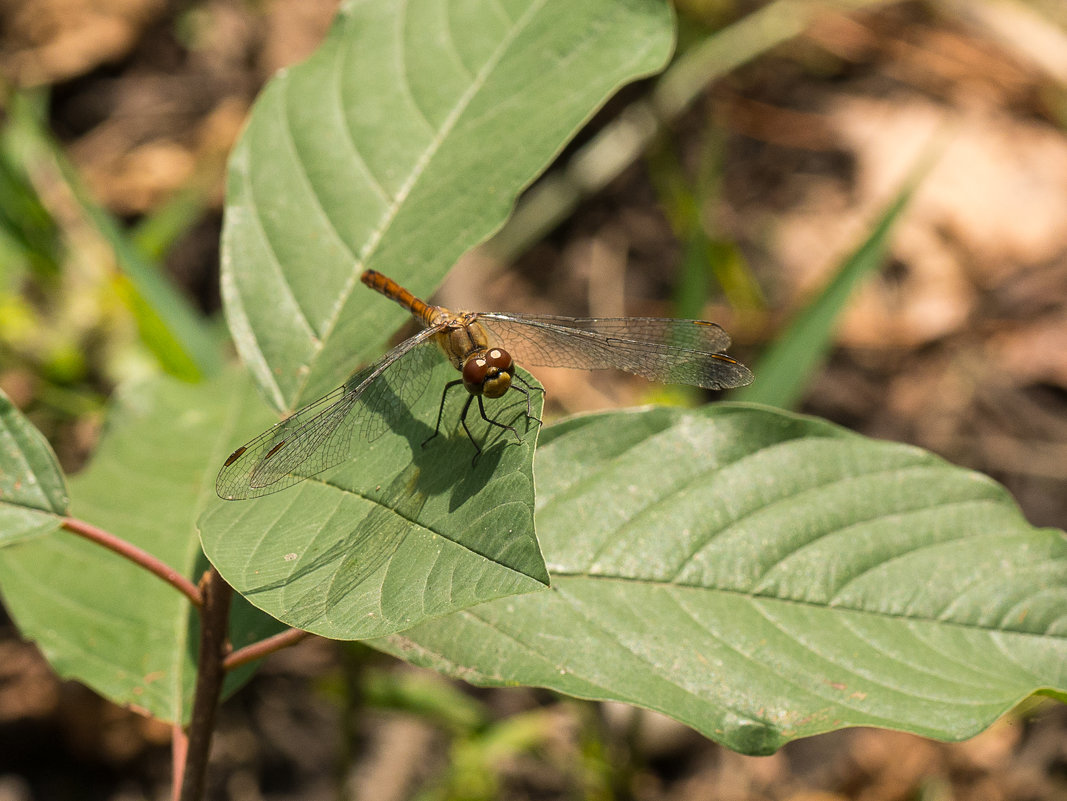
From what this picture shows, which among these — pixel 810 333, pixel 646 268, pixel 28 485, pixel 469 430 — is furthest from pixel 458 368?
pixel 646 268

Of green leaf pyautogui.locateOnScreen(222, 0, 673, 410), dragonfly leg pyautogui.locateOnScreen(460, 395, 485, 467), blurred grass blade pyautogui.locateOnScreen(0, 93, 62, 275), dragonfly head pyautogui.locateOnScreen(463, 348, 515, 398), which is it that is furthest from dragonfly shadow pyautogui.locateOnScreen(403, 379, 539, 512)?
blurred grass blade pyautogui.locateOnScreen(0, 93, 62, 275)

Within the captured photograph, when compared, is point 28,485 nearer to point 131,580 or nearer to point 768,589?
point 131,580

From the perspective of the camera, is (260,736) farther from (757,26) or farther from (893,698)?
(757,26)

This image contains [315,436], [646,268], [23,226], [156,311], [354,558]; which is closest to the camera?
[354,558]

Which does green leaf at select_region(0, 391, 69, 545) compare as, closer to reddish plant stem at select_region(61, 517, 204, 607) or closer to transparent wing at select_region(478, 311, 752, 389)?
reddish plant stem at select_region(61, 517, 204, 607)

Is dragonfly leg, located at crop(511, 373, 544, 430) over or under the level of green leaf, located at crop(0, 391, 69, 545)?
under

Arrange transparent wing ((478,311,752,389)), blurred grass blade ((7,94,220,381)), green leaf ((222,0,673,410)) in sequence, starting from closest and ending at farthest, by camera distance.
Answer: green leaf ((222,0,673,410)), transparent wing ((478,311,752,389)), blurred grass blade ((7,94,220,381))
